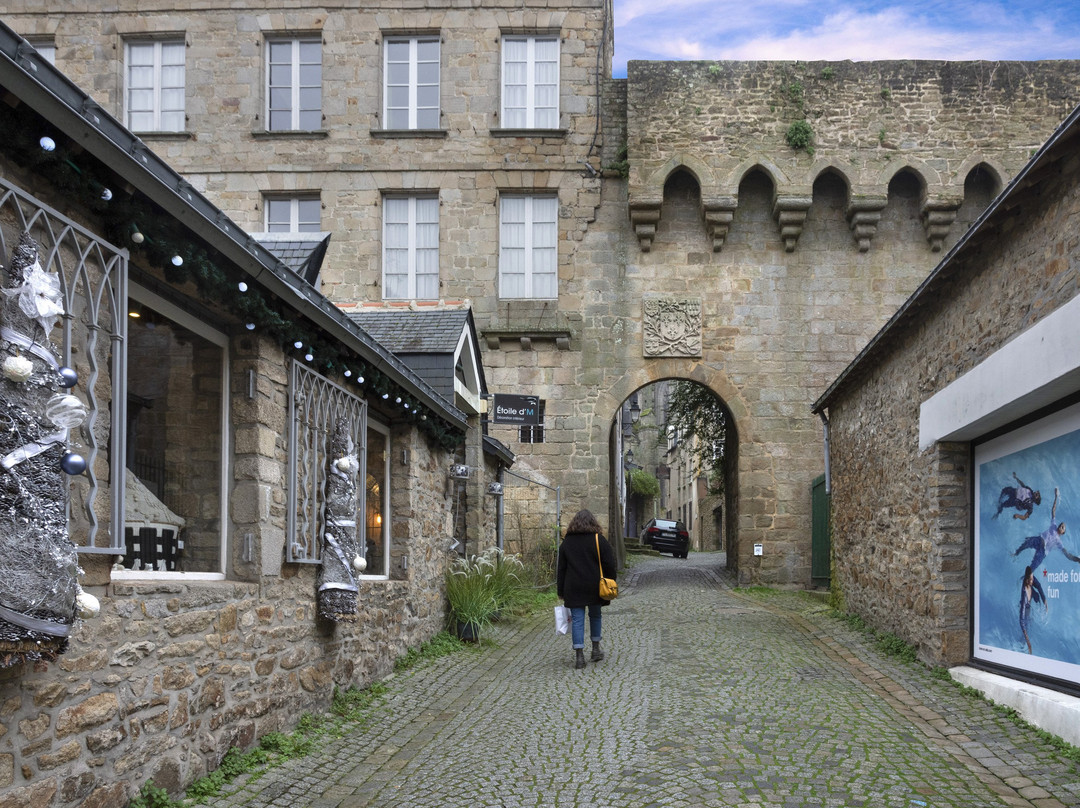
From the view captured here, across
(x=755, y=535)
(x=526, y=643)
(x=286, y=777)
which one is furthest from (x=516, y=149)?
(x=286, y=777)

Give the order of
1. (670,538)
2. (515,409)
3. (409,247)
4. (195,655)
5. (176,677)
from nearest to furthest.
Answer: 1. (176,677)
2. (195,655)
3. (515,409)
4. (409,247)
5. (670,538)

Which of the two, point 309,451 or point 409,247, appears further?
point 409,247

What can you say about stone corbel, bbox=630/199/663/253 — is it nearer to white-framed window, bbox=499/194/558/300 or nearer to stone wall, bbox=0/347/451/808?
white-framed window, bbox=499/194/558/300

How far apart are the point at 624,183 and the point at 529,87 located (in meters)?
2.39

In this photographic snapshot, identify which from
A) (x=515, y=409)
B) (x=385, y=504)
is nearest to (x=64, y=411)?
(x=385, y=504)

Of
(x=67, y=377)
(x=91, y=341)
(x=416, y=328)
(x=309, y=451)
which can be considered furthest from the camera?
(x=416, y=328)

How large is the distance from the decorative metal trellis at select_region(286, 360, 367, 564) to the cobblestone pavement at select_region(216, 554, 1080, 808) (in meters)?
1.25

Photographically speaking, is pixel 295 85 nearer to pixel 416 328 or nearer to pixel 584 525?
pixel 416 328

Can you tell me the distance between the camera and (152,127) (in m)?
19.1

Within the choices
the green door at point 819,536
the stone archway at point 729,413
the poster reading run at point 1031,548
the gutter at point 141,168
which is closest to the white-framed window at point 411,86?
the stone archway at point 729,413

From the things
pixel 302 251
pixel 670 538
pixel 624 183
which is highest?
pixel 624 183

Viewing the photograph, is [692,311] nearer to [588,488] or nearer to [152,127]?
[588,488]

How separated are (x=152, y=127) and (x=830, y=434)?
13.1 metres

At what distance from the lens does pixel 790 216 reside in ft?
59.8
